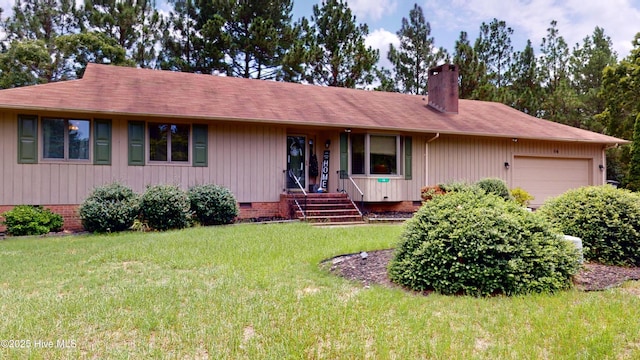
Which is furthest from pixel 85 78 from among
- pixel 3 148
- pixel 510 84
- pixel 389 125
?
pixel 510 84

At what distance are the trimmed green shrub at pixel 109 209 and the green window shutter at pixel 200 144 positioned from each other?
2.29 metres

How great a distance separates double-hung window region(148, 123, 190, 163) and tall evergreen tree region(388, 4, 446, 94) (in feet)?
60.8

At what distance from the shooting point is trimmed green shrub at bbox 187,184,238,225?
10031 mm

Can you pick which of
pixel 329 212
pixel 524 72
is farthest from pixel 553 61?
pixel 329 212

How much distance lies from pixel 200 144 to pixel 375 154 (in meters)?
5.19

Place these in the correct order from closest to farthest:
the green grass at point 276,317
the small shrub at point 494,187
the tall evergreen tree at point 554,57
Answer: the green grass at point 276,317, the small shrub at point 494,187, the tall evergreen tree at point 554,57

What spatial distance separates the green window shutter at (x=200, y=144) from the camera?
1125 cm

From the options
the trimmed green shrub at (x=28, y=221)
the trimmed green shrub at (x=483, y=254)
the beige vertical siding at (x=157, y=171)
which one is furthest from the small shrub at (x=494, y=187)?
the trimmed green shrub at (x=28, y=221)

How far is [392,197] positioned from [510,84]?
2103 centimetres

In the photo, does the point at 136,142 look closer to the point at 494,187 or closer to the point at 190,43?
the point at 494,187

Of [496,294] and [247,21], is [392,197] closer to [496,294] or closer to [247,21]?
[496,294]

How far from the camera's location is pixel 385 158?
41.9 feet

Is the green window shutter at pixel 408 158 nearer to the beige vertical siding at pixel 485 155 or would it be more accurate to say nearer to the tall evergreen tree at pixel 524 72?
the beige vertical siding at pixel 485 155

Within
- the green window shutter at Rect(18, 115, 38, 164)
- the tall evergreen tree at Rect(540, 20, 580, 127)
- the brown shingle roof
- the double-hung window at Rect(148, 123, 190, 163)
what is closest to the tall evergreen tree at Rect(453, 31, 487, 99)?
the tall evergreen tree at Rect(540, 20, 580, 127)
